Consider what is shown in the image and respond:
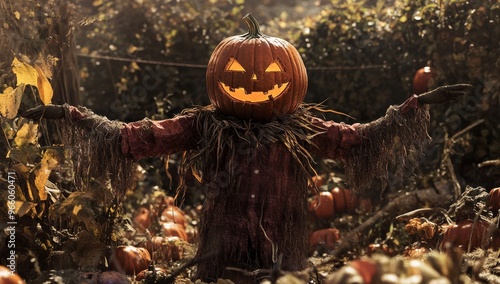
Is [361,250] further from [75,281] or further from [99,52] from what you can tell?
[99,52]

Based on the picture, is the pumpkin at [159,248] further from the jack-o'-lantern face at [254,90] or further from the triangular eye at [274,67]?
the triangular eye at [274,67]

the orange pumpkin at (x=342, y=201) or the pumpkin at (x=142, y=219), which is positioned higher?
the orange pumpkin at (x=342, y=201)

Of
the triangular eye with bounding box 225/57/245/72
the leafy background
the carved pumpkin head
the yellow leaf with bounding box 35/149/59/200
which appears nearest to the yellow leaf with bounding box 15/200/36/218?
the leafy background

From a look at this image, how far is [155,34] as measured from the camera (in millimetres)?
7922

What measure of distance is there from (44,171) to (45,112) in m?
0.34

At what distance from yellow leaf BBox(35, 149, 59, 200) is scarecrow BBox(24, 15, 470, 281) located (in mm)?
184

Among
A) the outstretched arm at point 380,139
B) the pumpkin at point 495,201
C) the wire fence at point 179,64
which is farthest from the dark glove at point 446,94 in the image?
the wire fence at point 179,64

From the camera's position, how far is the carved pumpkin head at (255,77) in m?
4.13

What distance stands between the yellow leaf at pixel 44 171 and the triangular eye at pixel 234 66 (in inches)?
40.0

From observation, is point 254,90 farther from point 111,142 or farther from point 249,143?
point 111,142

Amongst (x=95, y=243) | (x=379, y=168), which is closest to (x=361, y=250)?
(x=379, y=168)

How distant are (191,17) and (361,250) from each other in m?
3.48

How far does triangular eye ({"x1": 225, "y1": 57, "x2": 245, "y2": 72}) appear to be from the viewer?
13.6 feet

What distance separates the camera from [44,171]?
4.18m
